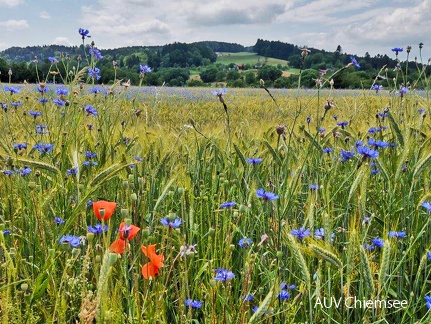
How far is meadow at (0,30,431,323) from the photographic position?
2.96ft

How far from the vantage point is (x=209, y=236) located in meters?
1.19

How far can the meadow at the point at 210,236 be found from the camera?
35.5 inches

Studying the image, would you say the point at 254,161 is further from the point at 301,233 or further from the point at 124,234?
the point at 124,234

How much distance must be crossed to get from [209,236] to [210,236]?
1cm

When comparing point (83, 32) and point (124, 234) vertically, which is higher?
point (83, 32)

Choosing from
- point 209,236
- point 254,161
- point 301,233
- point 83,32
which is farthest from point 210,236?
point 83,32

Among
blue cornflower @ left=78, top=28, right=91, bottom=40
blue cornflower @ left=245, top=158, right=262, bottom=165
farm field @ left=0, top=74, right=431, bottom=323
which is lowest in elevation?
farm field @ left=0, top=74, right=431, bottom=323

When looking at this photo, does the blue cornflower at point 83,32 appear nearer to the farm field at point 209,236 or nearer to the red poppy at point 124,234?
the farm field at point 209,236

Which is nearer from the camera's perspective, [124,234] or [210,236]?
[124,234]

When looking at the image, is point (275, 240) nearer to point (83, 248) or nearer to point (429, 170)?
point (83, 248)

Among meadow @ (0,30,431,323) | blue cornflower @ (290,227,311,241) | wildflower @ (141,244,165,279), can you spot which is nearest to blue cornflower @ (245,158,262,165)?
meadow @ (0,30,431,323)

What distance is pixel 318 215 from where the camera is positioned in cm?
150

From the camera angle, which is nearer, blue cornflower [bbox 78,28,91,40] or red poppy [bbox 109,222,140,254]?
red poppy [bbox 109,222,140,254]

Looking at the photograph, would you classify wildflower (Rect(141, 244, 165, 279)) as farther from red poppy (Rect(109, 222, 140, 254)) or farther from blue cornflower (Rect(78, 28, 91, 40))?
blue cornflower (Rect(78, 28, 91, 40))
